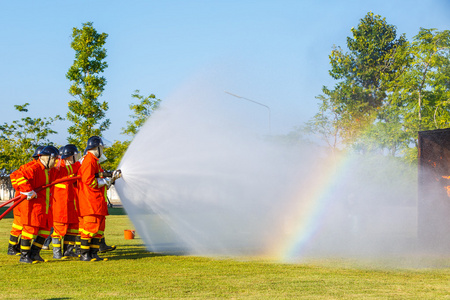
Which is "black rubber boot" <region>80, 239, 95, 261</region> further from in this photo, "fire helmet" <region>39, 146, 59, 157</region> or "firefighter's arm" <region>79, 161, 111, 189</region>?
"fire helmet" <region>39, 146, 59, 157</region>

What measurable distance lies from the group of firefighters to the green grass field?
0.49 metres

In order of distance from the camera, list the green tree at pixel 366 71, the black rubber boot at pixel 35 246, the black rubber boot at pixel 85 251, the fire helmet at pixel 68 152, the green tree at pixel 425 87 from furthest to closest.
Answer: the green tree at pixel 366 71 < the green tree at pixel 425 87 < the fire helmet at pixel 68 152 < the black rubber boot at pixel 85 251 < the black rubber boot at pixel 35 246

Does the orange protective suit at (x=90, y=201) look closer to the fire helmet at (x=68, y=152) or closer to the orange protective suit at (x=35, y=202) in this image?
the orange protective suit at (x=35, y=202)

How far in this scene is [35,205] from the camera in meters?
11.1

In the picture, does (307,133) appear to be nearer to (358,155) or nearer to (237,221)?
(237,221)

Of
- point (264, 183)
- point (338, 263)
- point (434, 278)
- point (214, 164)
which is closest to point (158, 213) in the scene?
point (214, 164)

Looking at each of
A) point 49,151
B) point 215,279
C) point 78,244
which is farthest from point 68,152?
point 215,279

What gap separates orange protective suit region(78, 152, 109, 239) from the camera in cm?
1101

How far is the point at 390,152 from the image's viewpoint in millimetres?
38844

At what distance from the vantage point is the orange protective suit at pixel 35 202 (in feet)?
35.9

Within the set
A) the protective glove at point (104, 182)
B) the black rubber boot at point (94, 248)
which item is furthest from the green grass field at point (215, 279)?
the protective glove at point (104, 182)

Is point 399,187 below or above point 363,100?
below

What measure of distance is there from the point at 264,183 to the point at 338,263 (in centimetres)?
259

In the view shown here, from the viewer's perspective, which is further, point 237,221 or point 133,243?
point 133,243
